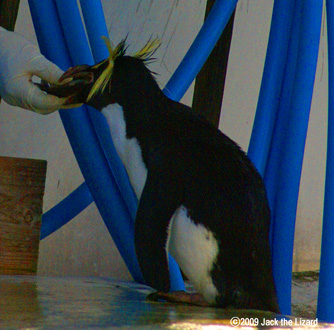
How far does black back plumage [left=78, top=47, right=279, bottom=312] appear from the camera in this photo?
714 millimetres

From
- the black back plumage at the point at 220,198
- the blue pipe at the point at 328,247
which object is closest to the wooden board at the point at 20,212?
the black back plumage at the point at 220,198

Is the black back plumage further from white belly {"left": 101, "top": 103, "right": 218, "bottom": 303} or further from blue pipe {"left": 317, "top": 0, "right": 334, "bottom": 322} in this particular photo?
blue pipe {"left": 317, "top": 0, "right": 334, "bottom": 322}

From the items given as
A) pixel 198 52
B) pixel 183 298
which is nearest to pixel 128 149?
pixel 183 298

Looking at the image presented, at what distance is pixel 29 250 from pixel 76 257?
100cm

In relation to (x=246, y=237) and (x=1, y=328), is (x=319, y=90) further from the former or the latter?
(x=1, y=328)

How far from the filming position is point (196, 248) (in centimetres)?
73

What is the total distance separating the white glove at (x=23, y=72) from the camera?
111cm

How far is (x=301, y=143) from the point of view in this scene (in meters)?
1.18

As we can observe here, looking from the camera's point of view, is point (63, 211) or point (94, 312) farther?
point (63, 211)

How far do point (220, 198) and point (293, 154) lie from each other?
50cm

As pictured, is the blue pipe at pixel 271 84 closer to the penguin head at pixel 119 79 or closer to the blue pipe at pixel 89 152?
the blue pipe at pixel 89 152

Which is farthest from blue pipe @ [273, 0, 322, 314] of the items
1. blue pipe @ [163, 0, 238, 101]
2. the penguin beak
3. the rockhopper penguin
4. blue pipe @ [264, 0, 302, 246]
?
the penguin beak

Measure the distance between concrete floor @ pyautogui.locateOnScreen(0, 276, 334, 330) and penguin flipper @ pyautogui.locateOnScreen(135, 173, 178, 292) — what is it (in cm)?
4

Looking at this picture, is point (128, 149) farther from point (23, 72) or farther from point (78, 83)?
point (23, 72)
